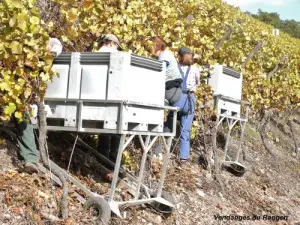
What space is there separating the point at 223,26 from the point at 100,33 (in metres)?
Result: 5.39

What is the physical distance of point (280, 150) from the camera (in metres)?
14.6

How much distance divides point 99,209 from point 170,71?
95.0 inches

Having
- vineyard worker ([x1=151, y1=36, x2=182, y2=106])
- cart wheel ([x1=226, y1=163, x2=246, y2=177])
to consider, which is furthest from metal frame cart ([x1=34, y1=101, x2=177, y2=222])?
cart wheel ([x1=226, y1=163, x2=246, y2=177])

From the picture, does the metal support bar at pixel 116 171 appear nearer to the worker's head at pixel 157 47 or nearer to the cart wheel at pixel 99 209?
the cart wheel at pixel 99 209

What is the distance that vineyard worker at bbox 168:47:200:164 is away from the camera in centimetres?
819

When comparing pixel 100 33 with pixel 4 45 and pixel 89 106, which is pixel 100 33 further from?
pixel 4 45

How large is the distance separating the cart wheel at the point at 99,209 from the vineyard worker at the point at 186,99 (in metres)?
3.01

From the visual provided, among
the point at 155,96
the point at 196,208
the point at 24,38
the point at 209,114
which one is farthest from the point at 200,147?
the point at 24,38

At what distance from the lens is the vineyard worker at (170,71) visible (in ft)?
Answer: 23.4

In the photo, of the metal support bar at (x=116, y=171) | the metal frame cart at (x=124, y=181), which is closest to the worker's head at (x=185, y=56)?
the metal frame cart at (x=124, y=181)

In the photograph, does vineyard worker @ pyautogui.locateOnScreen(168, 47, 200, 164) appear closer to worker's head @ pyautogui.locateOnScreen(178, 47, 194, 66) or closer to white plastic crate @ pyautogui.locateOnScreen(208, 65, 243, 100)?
worker's head @ pyautogui.locateOnScreen(178, 47, 194, 66)

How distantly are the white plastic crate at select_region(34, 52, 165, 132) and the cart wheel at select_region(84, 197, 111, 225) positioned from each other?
772 mm

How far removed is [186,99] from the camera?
27.4 ft

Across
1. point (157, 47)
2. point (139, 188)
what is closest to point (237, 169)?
point (157, 47)
